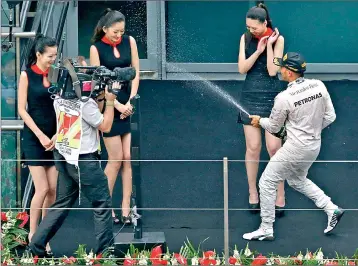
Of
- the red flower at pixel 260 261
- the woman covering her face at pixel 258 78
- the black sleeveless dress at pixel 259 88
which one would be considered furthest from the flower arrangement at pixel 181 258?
the black sleeveless dress at pixel 259 88

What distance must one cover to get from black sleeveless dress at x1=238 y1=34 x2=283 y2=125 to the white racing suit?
16.6 inches

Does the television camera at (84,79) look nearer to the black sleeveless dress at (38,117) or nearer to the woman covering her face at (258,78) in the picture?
the black sleeveless dress at (38,117)

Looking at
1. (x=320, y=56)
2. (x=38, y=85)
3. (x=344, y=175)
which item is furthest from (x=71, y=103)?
(x=320, y=56)

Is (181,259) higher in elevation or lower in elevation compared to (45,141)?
lower

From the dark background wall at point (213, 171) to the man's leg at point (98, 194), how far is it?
47 centimetres

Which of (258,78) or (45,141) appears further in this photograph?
(258,78)

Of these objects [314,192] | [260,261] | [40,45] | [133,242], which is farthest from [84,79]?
[314,192]

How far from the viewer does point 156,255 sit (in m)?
6.25

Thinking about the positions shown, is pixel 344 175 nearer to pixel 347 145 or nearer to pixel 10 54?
pixel 347 145

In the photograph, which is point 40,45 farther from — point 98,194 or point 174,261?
point 174,261

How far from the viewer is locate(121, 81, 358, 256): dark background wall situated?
6.73 meters

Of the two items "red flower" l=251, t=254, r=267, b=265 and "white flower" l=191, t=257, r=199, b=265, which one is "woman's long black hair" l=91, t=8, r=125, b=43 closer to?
"white flower" l=191, t=257, r=199, b=265

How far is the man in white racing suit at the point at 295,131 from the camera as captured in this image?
6383 millimetres

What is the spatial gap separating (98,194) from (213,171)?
1.46 m
